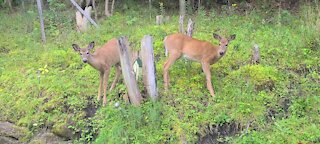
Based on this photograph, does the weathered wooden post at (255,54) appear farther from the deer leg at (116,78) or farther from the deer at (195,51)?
the deer leg at (116,78)

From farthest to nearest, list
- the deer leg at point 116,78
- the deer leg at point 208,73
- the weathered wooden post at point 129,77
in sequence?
the deer leg at point 116,78, the deer leg at point 208,73, the weathered wooden post at point 129,77

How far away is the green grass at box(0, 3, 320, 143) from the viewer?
21.6 feet

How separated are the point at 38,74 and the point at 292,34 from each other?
513cm

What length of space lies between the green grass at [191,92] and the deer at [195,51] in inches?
12.0


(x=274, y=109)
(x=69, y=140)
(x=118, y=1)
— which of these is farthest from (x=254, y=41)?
(x=118, y=1)

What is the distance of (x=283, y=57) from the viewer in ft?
26.6

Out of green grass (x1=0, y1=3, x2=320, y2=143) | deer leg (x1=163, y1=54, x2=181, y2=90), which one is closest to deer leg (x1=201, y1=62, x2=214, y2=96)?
green grass (x1=0, y1=3, x2=320, y2=143)

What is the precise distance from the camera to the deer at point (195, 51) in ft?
24.2

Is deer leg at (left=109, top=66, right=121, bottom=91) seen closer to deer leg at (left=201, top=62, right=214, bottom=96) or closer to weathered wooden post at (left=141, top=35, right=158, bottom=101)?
weathered wooden post at (left=141, top=35, right=158, bottom=101)

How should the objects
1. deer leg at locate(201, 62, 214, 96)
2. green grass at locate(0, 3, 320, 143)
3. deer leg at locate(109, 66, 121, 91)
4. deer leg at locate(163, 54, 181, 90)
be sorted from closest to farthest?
green grass at locate(0, 3, 320, 143) → deer leg at locate(201, 62, 214, 96) → deer leg at locate(163, 54, 181, 90) → deer leg at locate(109, 66, 121, 91)

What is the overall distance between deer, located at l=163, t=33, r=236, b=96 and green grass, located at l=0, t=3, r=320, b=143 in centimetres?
31

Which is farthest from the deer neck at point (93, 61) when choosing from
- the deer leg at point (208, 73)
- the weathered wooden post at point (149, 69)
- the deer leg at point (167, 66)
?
the deer leg at point (208, 73)

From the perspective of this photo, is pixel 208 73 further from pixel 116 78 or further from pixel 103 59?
pixel 103 59

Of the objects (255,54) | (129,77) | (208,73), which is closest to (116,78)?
(129,77)
